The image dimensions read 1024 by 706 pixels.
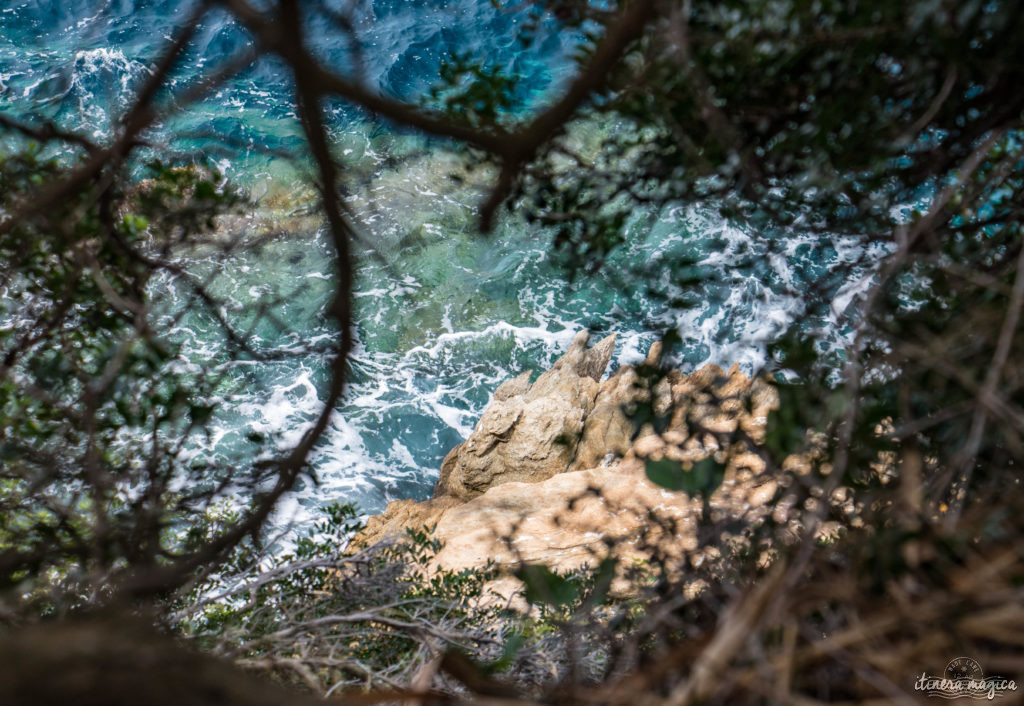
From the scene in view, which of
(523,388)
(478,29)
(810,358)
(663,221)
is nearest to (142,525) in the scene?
(810,358)

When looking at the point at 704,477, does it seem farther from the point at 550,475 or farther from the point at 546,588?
the point at 550,475

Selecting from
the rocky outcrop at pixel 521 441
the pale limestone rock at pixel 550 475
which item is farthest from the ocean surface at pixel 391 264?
the rocky outcrop at pixel 521 441

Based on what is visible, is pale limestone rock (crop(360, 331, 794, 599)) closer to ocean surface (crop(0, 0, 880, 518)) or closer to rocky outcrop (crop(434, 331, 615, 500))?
rocky outcrop (crop(434, 331, 615, 500))

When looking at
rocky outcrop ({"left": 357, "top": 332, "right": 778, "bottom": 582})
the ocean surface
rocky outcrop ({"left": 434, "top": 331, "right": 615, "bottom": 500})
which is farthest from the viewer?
the ocean surface

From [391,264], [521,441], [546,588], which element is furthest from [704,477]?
[391,264]

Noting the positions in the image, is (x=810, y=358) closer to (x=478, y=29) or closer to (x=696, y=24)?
(x=696, y=24)

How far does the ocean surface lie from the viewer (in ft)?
50.5

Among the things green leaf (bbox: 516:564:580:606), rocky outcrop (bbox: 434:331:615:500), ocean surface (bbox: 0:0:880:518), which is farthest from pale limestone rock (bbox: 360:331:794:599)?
green leaf (bbox: 516:564:580:606)

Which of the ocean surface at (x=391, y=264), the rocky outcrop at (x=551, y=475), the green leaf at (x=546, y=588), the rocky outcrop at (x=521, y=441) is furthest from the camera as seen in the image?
the ocean surface at (x=391, y=264)

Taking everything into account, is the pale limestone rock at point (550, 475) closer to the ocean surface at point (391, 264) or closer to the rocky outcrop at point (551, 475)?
the rocky outcrop at point (551, 475)

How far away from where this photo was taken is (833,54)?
235cm

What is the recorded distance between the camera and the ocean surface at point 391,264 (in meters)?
15.4

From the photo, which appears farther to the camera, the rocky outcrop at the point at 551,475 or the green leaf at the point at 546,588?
the rocky outcrop at the point at 551,475

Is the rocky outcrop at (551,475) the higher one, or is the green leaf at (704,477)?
the rocky outcrop at (551,475)
